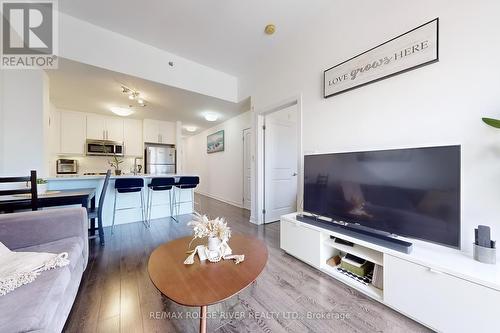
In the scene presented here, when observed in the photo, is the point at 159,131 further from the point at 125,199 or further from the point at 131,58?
the point at 131,58

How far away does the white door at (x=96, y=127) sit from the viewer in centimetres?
466

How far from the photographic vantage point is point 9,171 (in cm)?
240

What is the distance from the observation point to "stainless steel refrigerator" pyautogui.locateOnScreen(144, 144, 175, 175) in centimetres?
513

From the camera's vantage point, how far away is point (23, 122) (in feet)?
8.16

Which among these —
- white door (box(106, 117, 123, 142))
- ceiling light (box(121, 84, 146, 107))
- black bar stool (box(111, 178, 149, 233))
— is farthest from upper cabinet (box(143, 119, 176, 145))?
black bar stool (box(111, 178, 149, 233))

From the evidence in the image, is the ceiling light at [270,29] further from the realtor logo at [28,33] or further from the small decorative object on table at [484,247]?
the small decorative object on table at [484,247]

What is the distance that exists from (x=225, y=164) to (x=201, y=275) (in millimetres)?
4521

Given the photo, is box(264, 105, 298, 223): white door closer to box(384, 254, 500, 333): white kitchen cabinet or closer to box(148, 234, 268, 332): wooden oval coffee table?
box(148, 234, 268, 332): wooden oval coffee table

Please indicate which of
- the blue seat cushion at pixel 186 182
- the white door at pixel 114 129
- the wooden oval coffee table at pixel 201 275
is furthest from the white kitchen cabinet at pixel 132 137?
the wooden oval coffee table at pixel 201 275

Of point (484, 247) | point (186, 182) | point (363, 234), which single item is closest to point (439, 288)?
point (484, 247)

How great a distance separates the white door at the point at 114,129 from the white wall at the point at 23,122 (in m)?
2.32

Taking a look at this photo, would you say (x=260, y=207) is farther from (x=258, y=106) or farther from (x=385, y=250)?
(x=385, y=250)

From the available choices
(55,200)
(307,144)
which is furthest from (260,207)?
(55,200)

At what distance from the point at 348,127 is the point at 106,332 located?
2.71 meters
